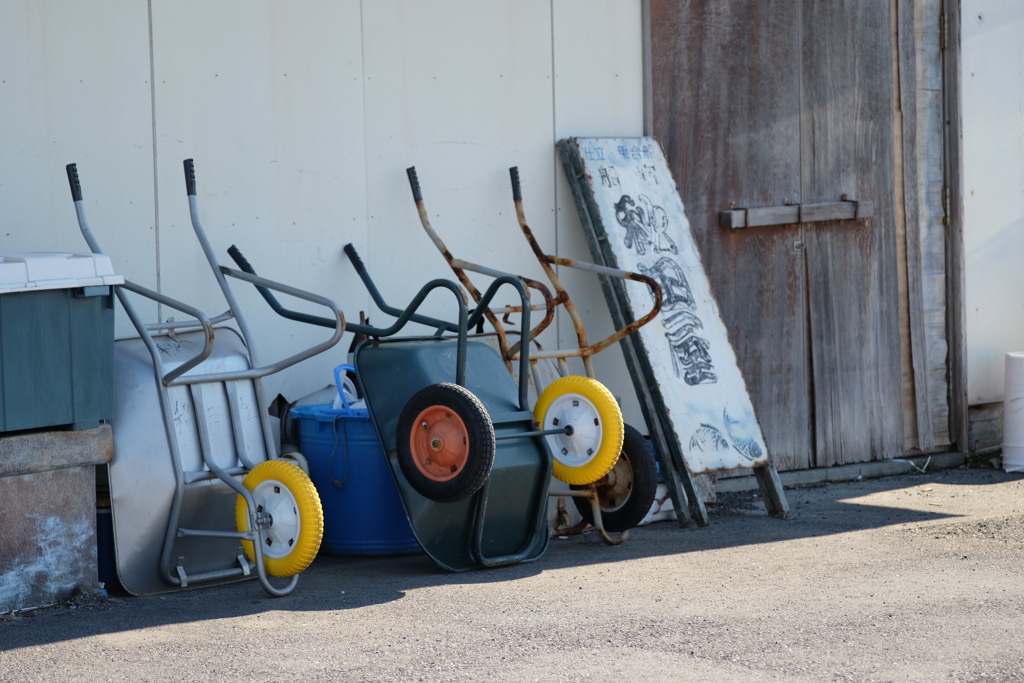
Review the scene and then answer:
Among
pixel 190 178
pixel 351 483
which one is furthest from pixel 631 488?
pixel 190 178

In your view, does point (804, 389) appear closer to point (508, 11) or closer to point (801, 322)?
point (801, 322)

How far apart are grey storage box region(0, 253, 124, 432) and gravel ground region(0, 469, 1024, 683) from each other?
26.7 inches

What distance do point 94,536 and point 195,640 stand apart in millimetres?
778

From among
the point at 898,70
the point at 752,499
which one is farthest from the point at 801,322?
the point at 898,70

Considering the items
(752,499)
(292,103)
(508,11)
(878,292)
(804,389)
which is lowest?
(752,499)

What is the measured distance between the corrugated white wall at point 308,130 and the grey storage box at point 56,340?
705 millimetres

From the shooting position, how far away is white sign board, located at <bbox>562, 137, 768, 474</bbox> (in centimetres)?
616

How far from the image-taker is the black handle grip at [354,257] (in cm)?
575

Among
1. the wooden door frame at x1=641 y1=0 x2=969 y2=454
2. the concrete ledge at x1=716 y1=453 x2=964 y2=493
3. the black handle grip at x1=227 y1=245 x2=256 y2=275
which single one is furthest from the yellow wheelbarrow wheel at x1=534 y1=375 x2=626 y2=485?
the wooden door frame at x1=641 y1=0 x2=969 y2=454

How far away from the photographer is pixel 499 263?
635cm

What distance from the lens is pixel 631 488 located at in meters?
5.59

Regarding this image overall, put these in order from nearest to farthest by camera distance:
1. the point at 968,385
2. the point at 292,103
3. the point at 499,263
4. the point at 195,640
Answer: the point at 195,640, the point at 292,103, the point at 499,263, the point at 968,385

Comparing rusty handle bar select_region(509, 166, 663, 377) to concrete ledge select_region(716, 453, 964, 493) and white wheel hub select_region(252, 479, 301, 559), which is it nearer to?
white wheel hub select_region(252, 479, 301, 559)

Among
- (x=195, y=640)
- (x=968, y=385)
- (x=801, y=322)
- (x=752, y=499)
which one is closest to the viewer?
(x=195, y=640)
